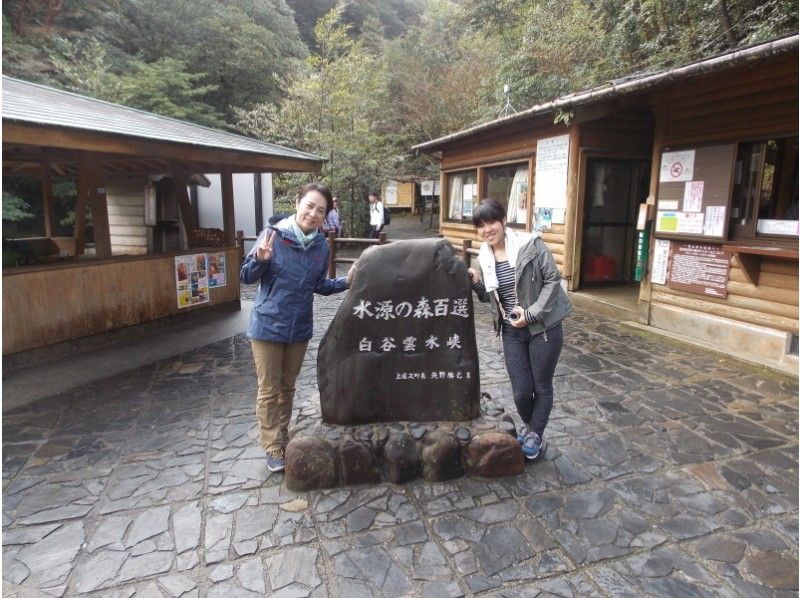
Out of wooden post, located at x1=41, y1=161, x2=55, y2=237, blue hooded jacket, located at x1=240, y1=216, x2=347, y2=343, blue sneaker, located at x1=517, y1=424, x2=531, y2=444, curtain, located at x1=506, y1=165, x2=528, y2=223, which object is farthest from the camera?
curtain, located at x1=506, y1=165, x2=528, y2=223

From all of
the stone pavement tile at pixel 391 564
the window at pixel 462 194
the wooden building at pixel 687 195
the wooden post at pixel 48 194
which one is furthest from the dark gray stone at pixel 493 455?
the window at pixel 462 194

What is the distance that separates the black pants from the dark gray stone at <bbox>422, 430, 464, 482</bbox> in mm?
574

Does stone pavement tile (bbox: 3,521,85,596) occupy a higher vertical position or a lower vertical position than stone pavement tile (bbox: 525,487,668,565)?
lower

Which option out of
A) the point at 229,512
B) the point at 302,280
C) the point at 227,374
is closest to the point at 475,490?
the point at 229,512

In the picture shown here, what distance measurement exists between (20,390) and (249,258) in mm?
3509

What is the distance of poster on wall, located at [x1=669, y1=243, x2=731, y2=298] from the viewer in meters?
6.02

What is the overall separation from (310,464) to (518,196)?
312 inches

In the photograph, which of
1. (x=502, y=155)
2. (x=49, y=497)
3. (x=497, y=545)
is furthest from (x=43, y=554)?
(x=502, y=155)

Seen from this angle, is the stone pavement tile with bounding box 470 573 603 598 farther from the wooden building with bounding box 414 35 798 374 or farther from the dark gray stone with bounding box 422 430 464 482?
the wooden building with bounding box 414 35 798 374

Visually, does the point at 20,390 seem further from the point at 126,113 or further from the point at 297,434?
the point at 126,113

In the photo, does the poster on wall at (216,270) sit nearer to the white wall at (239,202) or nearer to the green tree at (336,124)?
the white wall at (239,202)

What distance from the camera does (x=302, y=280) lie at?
3188 millimetres

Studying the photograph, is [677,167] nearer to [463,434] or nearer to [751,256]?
[751,256]

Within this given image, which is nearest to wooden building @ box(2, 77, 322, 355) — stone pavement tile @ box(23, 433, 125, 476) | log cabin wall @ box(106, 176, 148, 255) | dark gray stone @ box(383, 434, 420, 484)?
log cabin wall @ box(106, 176, 148, 255)
